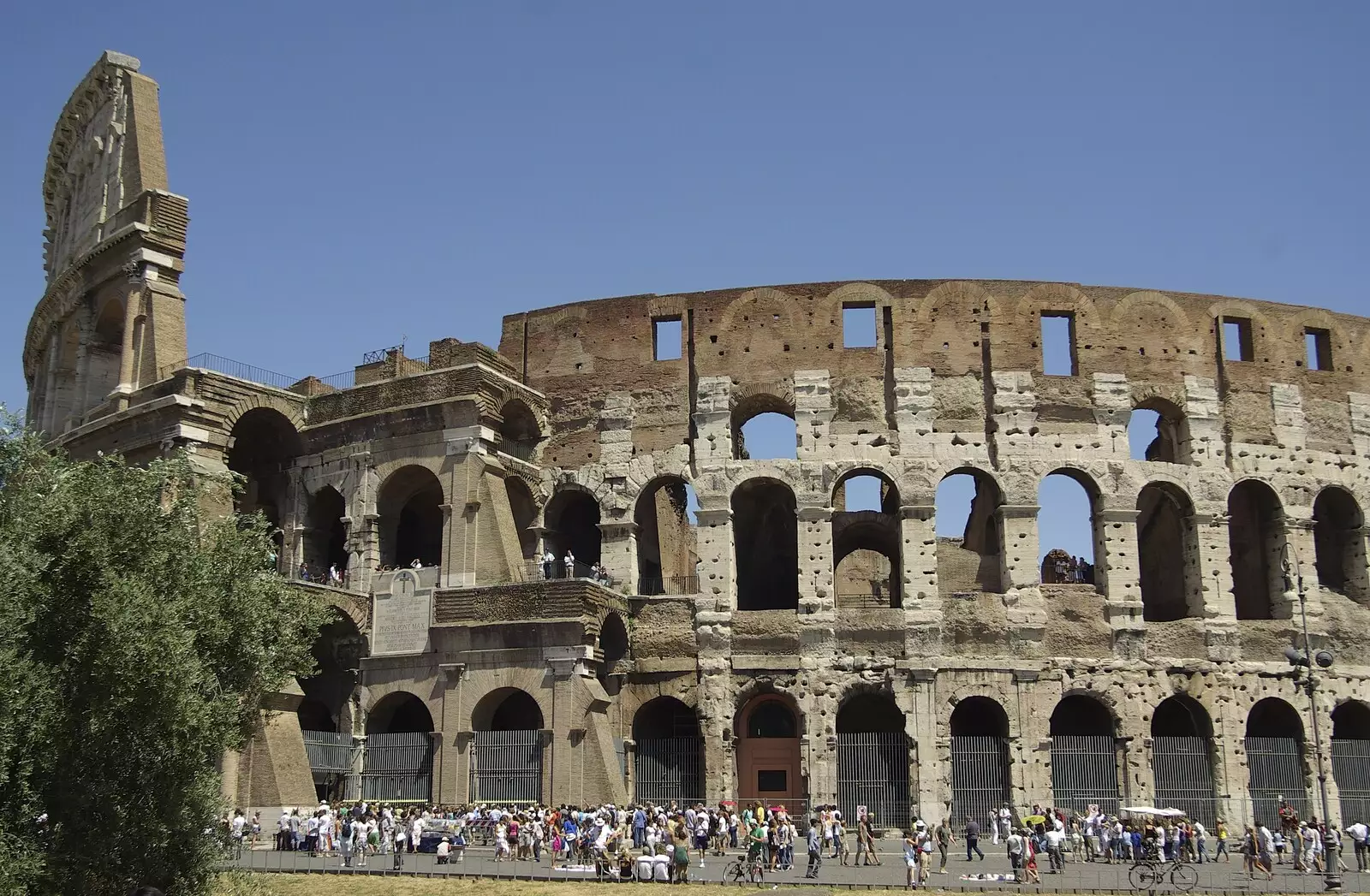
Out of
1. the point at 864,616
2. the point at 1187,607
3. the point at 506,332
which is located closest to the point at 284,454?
the point at 506,332

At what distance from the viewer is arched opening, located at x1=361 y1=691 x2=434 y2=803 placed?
95.2 feet

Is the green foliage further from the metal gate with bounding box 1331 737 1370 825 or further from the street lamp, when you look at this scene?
the metal gate with bounding box 1331 737 1370 825

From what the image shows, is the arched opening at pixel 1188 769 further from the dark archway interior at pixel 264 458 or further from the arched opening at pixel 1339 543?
the dark archway interior at pixel 264 458

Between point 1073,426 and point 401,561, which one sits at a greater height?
point 1073,426

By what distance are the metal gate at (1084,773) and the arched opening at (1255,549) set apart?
4919 millimetres

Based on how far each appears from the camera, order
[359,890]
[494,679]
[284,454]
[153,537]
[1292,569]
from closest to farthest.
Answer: [153,537], [359,890], [494,679], [1292,569], [284,454]

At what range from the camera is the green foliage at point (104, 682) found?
15281mm

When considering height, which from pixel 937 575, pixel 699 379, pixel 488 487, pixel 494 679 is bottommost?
pixel 494 679

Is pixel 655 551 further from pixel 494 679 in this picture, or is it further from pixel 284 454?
pixel 284 454

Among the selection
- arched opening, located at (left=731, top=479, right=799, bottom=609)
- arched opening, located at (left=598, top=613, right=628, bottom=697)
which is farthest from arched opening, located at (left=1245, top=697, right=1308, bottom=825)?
arched opening, located at (left=598, top=613, right=628, bottom=697)

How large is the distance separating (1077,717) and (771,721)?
7.04 meters

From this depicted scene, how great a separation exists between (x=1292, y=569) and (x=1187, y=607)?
245 cm

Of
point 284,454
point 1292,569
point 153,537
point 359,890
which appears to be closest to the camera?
point 153,537

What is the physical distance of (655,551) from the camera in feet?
114
